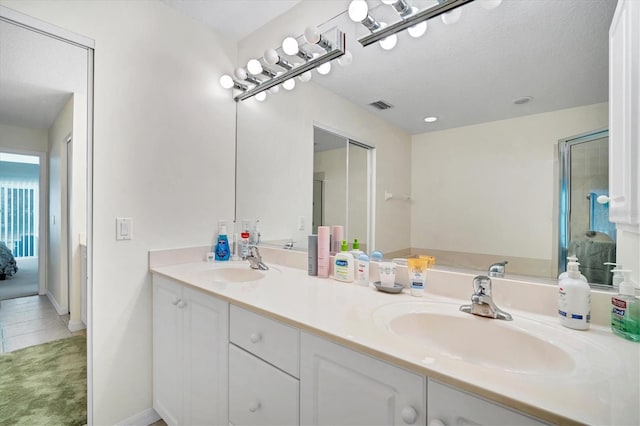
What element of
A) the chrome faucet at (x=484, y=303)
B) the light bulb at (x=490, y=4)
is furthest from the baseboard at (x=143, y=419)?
the light bulb at (x=490, y=4)

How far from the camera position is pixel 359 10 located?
1223mm

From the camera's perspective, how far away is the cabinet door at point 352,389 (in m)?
0.65

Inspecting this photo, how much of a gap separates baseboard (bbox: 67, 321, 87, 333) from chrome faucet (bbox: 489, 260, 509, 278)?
1865 millimetres

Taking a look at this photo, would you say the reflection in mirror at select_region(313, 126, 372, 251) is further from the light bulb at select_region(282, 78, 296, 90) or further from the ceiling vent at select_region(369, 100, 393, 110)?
the light bulb at select_region(282, 78, 296, 90)

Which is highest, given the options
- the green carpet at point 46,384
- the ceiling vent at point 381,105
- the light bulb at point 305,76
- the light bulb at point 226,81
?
the light bulb at point 226,81

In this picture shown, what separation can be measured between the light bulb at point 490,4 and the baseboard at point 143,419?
2.40m

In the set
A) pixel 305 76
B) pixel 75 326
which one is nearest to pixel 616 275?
pixel 305 76

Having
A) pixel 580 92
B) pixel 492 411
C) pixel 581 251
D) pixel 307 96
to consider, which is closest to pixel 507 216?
pixel 581 251

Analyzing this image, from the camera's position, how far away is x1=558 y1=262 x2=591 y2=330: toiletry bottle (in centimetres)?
79

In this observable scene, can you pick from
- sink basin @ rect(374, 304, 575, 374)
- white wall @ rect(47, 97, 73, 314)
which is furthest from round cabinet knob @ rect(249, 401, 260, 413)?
white wall @ rect(47, 97, 73, 314)

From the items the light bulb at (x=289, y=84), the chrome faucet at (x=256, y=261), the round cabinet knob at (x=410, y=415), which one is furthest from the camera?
the light bulb at (x=289, y=84)

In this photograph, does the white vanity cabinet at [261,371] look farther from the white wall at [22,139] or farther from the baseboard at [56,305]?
the white wall at [22,139]

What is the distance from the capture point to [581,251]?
898mm

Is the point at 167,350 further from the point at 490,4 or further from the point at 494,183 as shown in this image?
the point at 490,4
